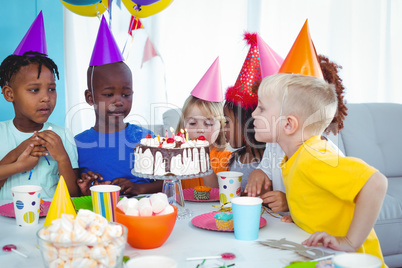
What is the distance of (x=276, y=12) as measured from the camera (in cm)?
344

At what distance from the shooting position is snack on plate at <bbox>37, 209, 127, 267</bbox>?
2.13ft

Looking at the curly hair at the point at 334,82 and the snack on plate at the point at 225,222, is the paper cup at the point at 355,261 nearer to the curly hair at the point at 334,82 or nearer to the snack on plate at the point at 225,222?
the snack on plate at the point at 225,222

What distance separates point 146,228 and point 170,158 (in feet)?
1.19

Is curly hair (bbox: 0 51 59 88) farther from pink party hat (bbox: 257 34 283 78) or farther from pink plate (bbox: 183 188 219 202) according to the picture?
pink party hat (bbox: 257 34 283 78)

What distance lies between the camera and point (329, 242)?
0.91 m

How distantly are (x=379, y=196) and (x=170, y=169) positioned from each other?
58cm

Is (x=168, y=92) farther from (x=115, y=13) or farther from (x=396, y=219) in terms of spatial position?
(x=396, y=219)

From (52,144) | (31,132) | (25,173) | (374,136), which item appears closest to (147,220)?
(52,144)

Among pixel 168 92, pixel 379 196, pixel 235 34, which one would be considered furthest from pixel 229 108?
pixel 235 34

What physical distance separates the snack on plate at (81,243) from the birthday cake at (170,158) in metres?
0.51

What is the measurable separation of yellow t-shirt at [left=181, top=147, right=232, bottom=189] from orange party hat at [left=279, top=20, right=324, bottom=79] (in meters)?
0.75

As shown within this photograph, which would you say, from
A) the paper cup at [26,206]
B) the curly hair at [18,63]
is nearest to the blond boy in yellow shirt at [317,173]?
the paper cup at [26,206]

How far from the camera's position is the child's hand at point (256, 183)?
1.32m

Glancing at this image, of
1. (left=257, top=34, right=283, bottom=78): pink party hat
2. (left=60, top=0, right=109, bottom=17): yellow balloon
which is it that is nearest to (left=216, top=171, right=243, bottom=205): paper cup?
(left=257, top=34, right=283, bottom=78): pink party hat
